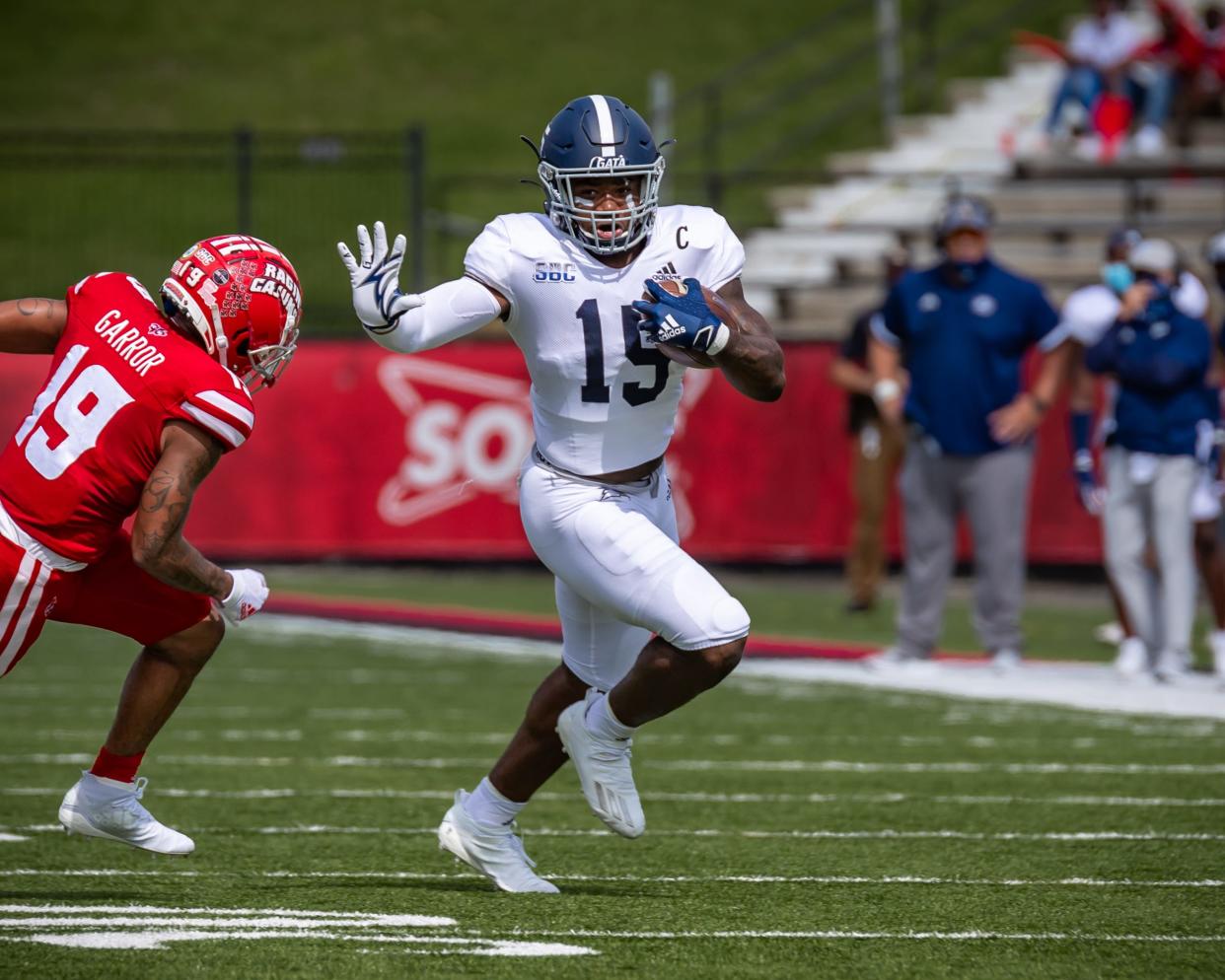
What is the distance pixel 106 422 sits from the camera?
4.71 metres

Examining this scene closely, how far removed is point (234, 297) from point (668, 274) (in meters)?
0.99

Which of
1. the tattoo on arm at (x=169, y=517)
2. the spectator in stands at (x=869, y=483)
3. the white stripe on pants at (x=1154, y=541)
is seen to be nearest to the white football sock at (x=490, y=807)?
the tattoo on arm at (x=169, y=517)

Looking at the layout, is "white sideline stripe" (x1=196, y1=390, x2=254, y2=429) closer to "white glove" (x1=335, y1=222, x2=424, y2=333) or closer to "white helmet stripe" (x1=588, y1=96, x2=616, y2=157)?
"white glove" (x1=335, y1=222, x2=424, y2=333)

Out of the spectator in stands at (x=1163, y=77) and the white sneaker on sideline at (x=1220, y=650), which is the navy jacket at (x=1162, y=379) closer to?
the white sneaker on sideline at (x=1220, y=650)

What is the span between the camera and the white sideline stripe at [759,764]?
699cm

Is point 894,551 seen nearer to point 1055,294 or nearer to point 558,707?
point 1055,294

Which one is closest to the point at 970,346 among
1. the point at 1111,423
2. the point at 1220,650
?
the point at 1111,423

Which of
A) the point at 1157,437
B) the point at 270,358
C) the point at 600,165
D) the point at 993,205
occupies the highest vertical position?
the point at 600,165

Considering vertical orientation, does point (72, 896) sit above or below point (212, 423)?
below

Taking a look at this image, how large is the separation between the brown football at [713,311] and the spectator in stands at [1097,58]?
538 inches

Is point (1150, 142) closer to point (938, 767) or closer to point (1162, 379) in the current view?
point (1162, 379)

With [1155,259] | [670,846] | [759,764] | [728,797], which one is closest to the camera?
[670,846]

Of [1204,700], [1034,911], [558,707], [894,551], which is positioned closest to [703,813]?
[558,707]

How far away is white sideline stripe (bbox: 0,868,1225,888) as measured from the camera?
5.15 m
